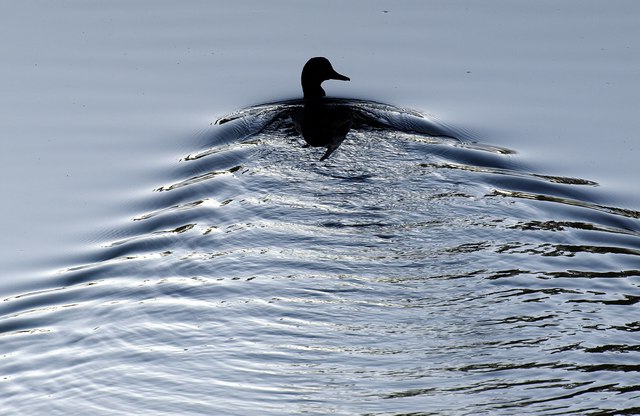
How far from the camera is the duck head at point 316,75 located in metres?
11.1

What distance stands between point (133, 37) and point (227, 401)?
6.49 metres

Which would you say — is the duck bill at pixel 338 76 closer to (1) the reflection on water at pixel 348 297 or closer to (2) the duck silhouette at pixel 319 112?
(2) the duck silhouette at pixel 319 112

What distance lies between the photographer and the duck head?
36.5ft

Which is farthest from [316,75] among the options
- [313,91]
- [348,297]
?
[348,297]

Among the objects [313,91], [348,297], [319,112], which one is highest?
[313,91]

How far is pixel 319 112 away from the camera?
11133 mm

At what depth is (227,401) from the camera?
698cm

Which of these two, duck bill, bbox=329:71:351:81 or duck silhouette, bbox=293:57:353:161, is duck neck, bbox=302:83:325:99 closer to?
duck silhouette, bbox=293:57:353:161

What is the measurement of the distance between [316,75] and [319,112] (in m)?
0.35

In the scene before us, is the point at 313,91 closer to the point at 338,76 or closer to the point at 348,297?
the point at 338,76

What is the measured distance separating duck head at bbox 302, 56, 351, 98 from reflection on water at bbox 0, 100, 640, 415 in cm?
110

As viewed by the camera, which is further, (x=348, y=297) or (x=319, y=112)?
(x=319, y=112)

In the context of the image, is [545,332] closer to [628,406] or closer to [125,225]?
[628,406]

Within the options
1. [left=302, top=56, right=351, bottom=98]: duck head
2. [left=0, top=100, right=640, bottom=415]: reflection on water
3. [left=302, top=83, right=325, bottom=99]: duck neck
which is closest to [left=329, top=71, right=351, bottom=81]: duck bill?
[left=302, top=56, right=351, bottom=98]: duck head
